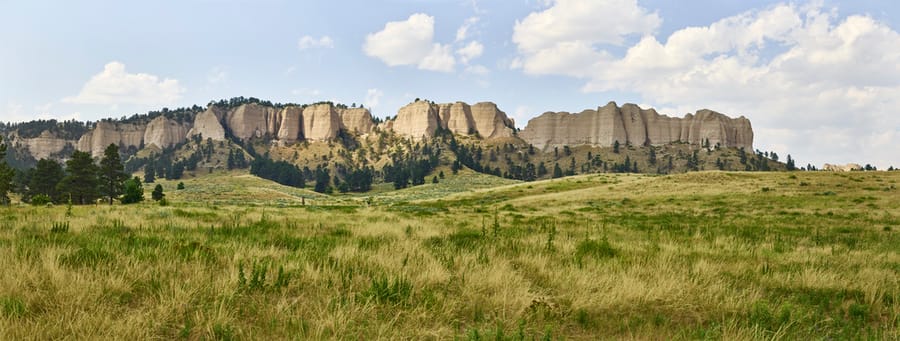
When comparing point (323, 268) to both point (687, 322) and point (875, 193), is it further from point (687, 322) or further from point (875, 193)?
point (875, 193)

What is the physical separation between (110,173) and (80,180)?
360 cm

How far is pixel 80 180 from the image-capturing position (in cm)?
6209

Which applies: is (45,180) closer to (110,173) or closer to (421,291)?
(110,173)

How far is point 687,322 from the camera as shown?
4375 millimetres

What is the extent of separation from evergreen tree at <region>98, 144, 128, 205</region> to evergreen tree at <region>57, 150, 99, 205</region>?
132 centimetres

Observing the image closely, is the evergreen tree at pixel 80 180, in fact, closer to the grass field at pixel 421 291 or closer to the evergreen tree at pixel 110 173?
the evergreen tree at pixel 110 173

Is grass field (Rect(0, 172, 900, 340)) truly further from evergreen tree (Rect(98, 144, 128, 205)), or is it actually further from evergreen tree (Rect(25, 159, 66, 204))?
evergreen tree (Rect(25, 159, 66, 204))

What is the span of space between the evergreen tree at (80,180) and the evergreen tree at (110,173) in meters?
1.32

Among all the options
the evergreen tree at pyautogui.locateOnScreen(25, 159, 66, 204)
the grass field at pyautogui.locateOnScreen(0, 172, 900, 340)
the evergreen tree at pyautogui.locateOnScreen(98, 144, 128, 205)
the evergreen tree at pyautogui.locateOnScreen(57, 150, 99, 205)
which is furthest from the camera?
the evergreen tree at pyautogui.locateOnScreen(25, 159, 66, 204)

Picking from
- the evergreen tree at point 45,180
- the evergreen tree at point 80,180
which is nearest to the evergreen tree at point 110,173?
the evergreen tree at point 80,180

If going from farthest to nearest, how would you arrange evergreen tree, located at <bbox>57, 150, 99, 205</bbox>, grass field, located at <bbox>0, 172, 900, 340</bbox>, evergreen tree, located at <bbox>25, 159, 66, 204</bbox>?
evergreen tree, located at <bbox>25, 159, 66, 204</bbox> → evergreen tree, located at <bbox>57, 150, 99, 205</bbox> → grass field, located at <bbox>0, 172, 900, 340</bbox>

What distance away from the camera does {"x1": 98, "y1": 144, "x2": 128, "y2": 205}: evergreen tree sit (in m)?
63.2

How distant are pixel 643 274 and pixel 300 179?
606 ft

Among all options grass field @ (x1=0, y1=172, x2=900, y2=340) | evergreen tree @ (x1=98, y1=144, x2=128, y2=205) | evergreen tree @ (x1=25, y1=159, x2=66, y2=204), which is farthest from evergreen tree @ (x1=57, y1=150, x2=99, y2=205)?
grass field @ (x1=0, y1=172, x2=900, y2=340)
